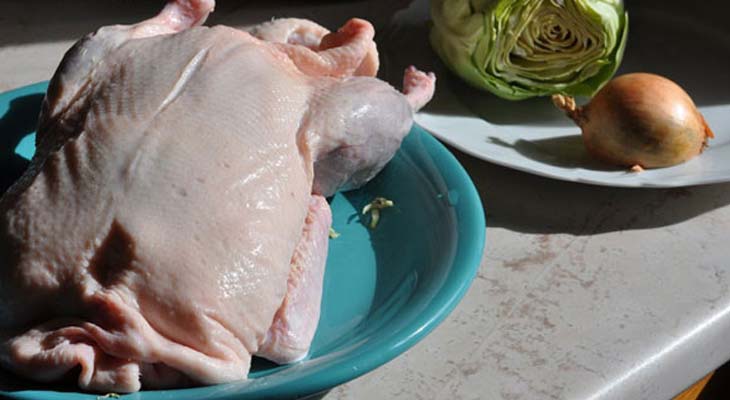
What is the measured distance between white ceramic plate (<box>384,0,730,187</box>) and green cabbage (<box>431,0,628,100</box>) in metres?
0.05

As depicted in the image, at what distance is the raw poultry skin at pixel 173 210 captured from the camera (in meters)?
0.86

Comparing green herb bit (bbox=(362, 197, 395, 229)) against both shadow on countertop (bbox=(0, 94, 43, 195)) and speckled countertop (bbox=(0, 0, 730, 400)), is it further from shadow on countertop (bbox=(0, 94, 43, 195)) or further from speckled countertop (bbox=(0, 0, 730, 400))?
shadow on countertop (bbox=(0, 94, 43, 195))

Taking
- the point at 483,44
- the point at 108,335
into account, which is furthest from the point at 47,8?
the point at 108,335

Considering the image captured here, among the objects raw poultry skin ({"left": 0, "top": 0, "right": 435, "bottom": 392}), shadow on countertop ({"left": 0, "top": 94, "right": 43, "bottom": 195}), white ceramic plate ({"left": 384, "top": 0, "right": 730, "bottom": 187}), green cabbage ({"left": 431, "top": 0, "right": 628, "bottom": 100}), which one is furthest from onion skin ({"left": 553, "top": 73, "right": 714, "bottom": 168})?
shadow on countertop ({"left": 0, "top": 94, "right": 43, "bottom": 195})

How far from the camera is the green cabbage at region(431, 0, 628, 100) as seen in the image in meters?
1.45

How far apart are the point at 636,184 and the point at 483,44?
324 mm

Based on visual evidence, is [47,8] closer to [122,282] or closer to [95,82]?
[95,82]

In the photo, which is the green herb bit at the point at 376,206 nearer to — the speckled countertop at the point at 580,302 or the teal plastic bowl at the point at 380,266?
the teal plastic bowl at the point at 380,266

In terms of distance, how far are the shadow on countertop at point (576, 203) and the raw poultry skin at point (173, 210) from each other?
26cm

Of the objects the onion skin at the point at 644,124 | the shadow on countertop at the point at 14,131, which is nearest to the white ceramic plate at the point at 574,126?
the onion skin at the point at 644,124

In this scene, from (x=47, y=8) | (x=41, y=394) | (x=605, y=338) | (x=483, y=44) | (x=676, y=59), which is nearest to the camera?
(x=41, y=394)

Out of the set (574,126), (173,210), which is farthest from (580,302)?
(173,210)

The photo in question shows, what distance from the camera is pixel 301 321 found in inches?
38.4

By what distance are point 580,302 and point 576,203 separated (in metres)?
0.21
